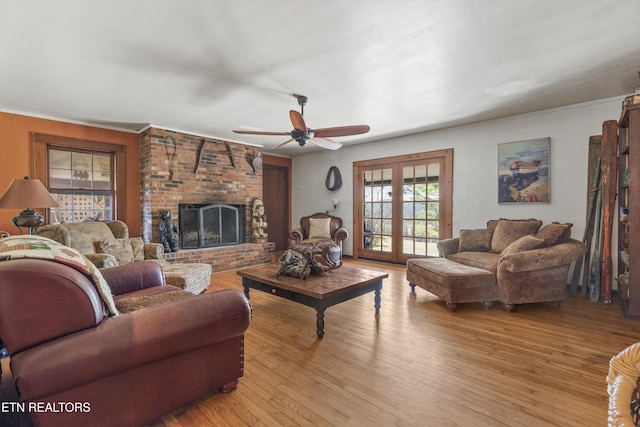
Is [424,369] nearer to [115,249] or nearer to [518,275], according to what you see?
[518,275]

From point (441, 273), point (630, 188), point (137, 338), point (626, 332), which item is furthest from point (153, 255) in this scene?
point (630, 188)

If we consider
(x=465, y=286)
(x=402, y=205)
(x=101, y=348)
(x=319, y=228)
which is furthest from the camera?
(x=319, y=228)

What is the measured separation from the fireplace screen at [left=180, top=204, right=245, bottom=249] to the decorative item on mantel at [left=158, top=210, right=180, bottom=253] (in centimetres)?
30

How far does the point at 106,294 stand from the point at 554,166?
16.0 feet

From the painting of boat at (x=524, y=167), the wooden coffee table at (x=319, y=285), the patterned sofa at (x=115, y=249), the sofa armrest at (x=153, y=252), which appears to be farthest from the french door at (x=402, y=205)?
the sofa armrest at (x=153, y=252)

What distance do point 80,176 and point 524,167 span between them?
6371 millimetres

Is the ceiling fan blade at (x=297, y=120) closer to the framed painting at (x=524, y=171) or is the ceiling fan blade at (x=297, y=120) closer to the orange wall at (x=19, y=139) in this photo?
the framed painting at (x=524, y=171)

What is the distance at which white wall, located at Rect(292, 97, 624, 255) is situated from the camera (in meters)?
3.73

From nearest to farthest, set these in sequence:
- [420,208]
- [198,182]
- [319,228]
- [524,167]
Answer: [524,167] → [198,182] → [420,208] → [319,228]

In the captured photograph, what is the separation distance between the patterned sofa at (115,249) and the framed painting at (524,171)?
4141mm

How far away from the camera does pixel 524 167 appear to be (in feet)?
13.5

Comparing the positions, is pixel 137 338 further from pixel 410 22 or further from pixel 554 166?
pixel 554 166

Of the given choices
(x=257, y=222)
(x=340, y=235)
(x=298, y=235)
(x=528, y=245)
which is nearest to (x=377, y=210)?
(x=340, y=235)

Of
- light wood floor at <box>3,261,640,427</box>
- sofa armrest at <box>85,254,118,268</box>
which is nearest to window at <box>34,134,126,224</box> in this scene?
sofa armrest at <box>85,254,118,268</box>
